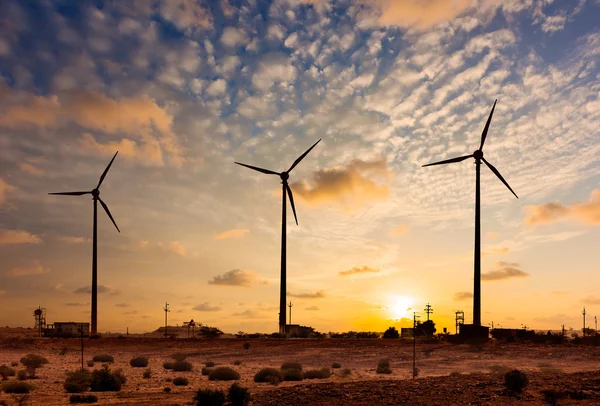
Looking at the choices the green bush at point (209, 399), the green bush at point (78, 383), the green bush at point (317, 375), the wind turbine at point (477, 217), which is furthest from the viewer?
the wind turbine at point (477, 217)

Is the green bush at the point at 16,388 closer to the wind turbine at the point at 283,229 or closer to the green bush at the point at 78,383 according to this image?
the green bush at the point at 78,383

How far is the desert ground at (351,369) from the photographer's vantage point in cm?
3017

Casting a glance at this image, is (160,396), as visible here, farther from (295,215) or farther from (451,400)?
(295,215)

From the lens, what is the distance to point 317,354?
7044cm

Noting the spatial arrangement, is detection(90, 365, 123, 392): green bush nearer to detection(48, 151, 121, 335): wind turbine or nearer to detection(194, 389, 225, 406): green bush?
detection(194, 389, 225, 406): green bush

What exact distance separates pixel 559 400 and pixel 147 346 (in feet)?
222

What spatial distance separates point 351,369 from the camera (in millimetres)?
55219

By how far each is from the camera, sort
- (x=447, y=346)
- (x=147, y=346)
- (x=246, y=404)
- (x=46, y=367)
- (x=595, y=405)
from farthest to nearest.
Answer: (x=147, y=346) < (x=447, y=346) < (x=46, y=367) < (x=246, y=404) < (x=595, y=405)

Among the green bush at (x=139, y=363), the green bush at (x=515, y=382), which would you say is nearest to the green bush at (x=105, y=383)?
the green bush at (x=139, y=363)

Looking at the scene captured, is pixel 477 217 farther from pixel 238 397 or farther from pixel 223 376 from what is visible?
pixel 238 397

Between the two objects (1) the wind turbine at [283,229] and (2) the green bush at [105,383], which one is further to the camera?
(1) the wind turbine at [283,229]

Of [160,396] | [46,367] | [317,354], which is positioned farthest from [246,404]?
[317,354]

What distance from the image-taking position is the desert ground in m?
30.2

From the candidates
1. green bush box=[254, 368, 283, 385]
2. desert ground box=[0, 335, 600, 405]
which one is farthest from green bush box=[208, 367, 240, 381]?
green bush box=[254, 368, 283, 385]
